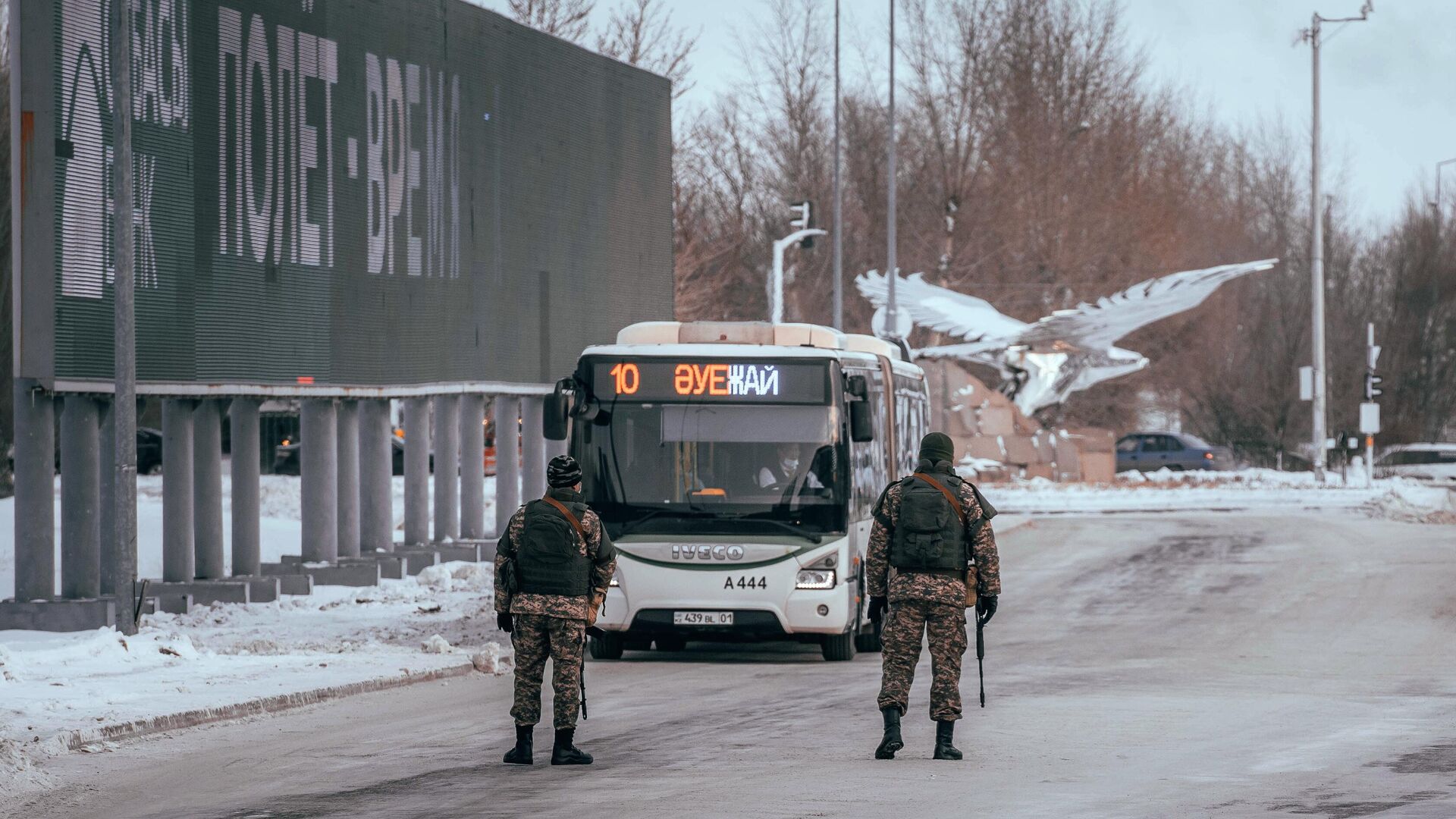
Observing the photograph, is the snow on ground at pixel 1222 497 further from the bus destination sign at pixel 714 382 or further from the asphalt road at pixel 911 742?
the bus destination sign at pixel 714 382

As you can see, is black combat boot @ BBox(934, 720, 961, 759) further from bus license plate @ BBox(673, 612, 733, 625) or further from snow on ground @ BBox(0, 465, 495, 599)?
snow on ground @ BBox(0, 465, 495, 599)

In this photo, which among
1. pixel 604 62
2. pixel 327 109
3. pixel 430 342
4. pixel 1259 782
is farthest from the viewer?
pixel 604 62

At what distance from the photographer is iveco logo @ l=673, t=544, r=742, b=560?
15.5m

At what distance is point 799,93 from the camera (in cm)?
6225

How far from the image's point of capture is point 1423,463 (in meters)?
53.6

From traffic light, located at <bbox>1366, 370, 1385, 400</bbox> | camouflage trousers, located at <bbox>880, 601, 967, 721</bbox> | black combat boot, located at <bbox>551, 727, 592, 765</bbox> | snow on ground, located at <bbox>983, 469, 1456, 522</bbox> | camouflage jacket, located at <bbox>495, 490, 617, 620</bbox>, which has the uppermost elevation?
traffic light, located at <bbox>1366, 370, 1385, 400</bbox>

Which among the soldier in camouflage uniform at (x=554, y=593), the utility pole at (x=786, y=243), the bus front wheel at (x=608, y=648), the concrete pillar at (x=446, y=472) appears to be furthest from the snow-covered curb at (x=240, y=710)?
the utility pole at (x=786, y=243)

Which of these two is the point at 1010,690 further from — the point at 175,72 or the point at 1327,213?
the point at 1327,213

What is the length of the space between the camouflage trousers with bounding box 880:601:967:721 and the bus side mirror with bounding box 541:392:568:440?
5.35 m

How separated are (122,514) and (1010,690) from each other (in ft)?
23.7

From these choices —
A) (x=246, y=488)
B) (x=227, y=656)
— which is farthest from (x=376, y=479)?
(x=227, y=656)

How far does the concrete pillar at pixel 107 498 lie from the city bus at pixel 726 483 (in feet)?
17.7

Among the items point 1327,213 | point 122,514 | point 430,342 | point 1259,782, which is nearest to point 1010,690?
point 1259,782

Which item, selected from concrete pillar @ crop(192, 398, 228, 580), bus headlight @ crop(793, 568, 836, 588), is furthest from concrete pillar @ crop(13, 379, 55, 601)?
bus headlight @ crop(793, 568, 836, 588)
